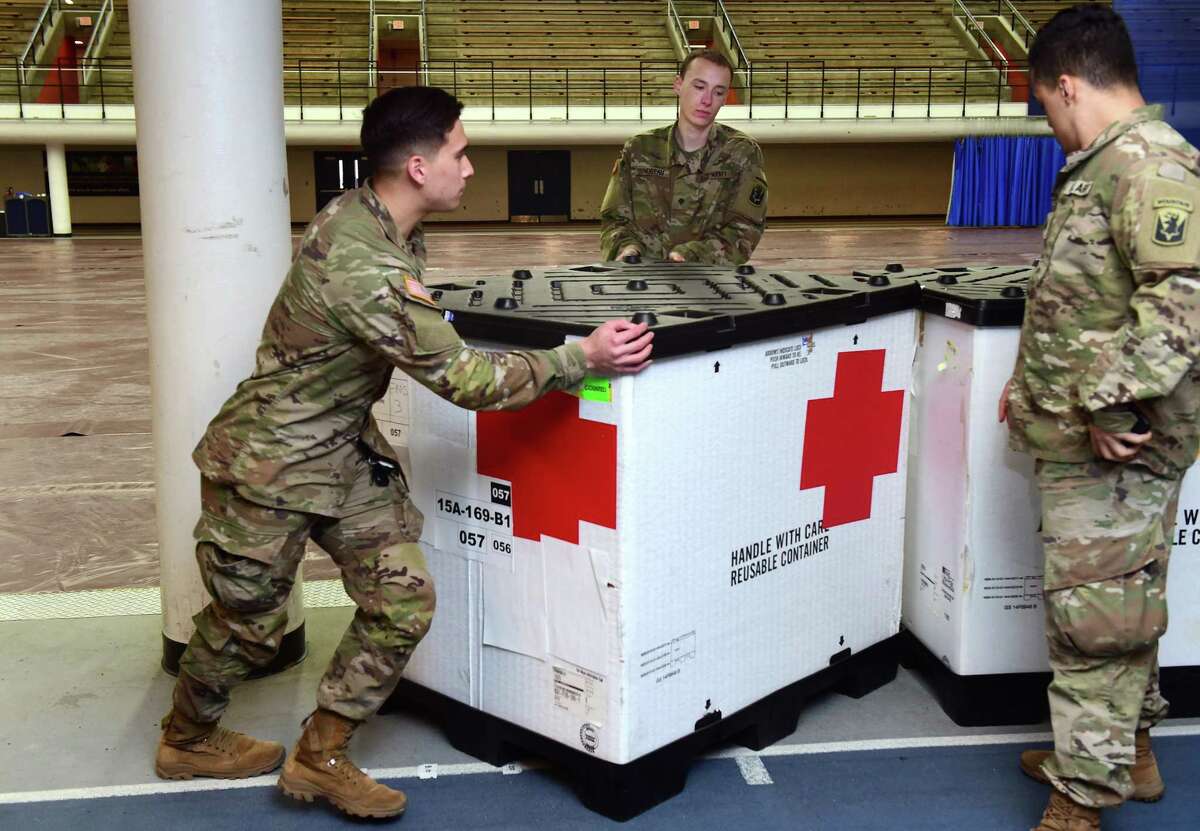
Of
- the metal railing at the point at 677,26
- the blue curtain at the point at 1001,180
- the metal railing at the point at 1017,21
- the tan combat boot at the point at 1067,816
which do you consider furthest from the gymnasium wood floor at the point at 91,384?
the metal railing at the point at 1017,21

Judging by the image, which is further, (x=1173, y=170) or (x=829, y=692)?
(x=829, y=692)

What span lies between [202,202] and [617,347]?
1426mm

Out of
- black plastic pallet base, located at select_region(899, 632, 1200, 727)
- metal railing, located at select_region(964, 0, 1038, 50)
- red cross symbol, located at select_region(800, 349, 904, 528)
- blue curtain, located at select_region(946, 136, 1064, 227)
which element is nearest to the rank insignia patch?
red cross symbol, located at select_region(800, 349, 904, 528)

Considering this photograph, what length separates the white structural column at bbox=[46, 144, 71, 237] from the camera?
2223 centimetres

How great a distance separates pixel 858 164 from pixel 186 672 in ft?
82.6

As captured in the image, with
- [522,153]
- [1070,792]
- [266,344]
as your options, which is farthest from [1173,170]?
[522,153]

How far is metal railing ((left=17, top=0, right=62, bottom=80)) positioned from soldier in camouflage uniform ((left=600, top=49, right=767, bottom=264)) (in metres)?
21.3

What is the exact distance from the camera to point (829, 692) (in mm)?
3398

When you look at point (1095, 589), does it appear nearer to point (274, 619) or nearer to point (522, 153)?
point (274, 619)

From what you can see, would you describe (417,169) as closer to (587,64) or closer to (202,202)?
(202,202)

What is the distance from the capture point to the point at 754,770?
2947 mm

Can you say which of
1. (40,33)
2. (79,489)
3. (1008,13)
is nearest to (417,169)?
→ (79,489)

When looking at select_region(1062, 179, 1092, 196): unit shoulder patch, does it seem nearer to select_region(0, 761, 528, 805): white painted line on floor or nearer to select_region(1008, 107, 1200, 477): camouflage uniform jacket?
select_region(1008, 107, 1200, 477): camouflage uniform jacket

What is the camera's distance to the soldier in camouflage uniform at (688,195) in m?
4.61
